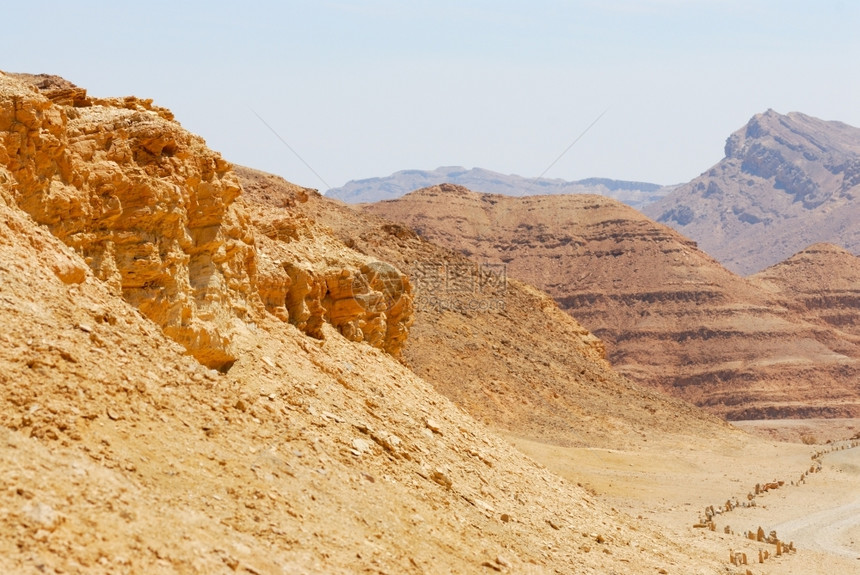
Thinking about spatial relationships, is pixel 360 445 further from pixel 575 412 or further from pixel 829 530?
pixel 575 412

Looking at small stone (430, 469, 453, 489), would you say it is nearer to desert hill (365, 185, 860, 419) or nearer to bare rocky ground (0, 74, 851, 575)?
bare rocky ground (0, 74, 851, 575)

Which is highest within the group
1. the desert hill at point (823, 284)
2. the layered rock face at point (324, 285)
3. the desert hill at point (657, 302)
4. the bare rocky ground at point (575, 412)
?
the desert hill at point (823, 284)

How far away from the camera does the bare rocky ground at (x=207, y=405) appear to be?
26.3 feet

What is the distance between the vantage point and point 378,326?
746 inches

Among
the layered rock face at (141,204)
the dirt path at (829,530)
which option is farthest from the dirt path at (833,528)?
the layered rock face at (141,204)

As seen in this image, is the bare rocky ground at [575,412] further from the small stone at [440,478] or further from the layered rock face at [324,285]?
the small stone at [440,478]

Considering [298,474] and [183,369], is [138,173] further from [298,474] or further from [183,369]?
[298,474]

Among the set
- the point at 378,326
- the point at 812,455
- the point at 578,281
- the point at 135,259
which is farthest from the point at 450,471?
the point at 578,281

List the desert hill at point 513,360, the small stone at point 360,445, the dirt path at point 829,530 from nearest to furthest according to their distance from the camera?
the small stone at point 360,445, the dirt path at point 829,530, the desert hill at point 513,360

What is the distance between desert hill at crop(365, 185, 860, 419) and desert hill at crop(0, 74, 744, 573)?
223 feet
